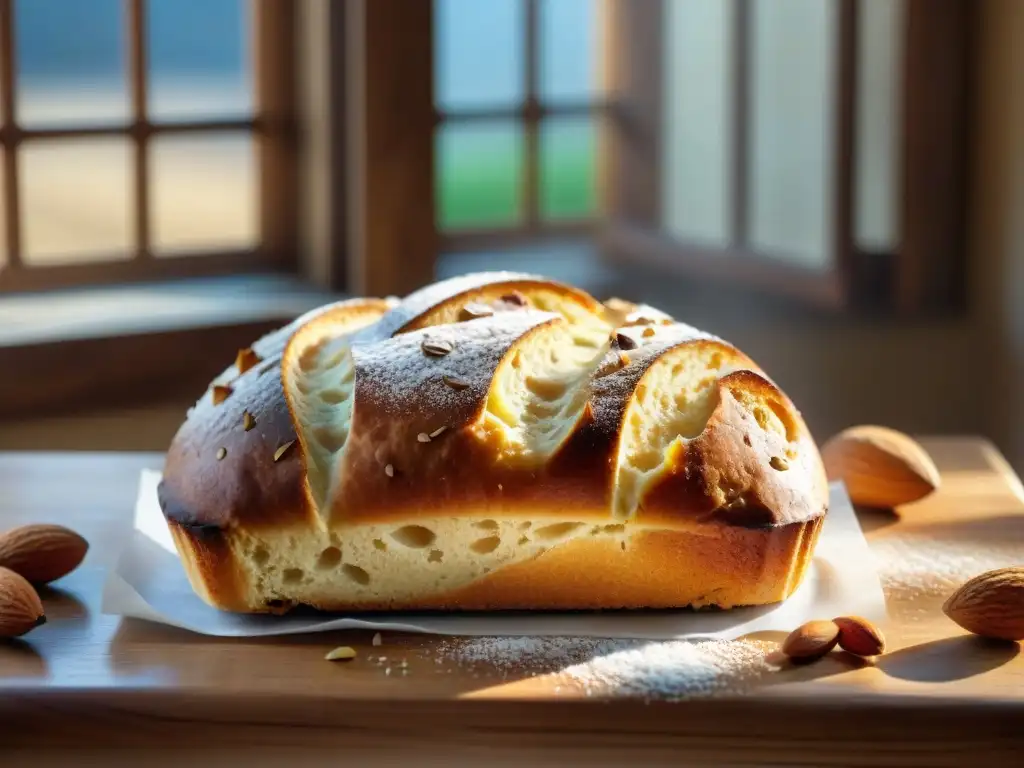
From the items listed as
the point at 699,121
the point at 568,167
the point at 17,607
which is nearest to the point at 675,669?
the point at 17,607

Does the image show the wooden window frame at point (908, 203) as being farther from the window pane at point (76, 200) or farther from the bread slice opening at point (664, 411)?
the bread slice opening at point (664, 411)

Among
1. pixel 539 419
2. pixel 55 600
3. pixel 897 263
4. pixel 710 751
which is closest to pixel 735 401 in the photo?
pixel 539 419

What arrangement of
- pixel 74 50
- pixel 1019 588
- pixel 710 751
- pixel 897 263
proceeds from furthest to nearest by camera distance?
pixel 897 263 → pixel 74 50 → pixel 1019 588 → pixel 710 751

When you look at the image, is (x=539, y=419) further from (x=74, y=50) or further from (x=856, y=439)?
(x=74, y=50)

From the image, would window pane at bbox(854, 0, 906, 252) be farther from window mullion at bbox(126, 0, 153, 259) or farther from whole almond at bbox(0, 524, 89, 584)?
whole almond at bbox(0, 524, 89, 584)

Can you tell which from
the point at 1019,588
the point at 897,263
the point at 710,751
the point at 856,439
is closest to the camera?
the point at 710,751

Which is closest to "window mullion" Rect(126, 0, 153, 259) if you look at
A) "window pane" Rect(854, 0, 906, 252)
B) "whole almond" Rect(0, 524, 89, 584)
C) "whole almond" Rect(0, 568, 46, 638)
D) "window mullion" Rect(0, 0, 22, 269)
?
"window mullion" Rect(0, 0, 22, 269)

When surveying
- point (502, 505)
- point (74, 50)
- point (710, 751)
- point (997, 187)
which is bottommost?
point (710, 751)
